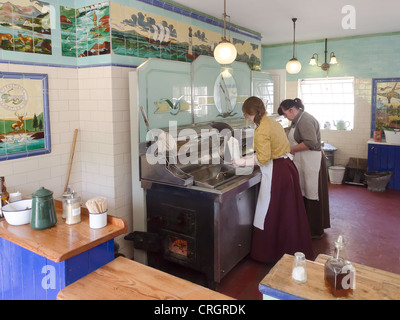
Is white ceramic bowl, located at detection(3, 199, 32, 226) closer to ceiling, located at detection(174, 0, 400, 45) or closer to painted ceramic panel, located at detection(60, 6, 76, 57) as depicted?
painted ceramic panel, located at detection(60, 6, 76, 57)

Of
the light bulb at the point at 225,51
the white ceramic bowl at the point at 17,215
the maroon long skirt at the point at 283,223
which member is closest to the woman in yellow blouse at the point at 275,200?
the maroon long skirt at the point at 283,223

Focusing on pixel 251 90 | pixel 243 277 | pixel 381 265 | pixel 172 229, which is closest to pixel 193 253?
pixel 172 229

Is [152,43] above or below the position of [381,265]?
above

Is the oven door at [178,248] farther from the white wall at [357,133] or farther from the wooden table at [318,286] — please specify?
the white wall at [357,133]

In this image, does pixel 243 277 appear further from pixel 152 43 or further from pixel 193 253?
pixel 152 43

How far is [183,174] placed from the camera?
136 inches

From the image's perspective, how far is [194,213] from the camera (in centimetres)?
342

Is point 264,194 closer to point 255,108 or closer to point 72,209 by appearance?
point 255,108

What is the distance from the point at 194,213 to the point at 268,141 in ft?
3.57

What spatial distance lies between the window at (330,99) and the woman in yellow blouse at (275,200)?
4716 mm

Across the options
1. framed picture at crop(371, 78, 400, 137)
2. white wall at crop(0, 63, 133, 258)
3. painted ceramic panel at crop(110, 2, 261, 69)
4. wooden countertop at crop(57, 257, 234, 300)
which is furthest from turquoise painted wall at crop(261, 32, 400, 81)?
wooden countertop at crop(57, 257, 234, 300)

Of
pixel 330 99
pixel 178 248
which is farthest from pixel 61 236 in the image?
pixel 330 99

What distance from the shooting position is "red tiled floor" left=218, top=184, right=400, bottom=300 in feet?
12.0
